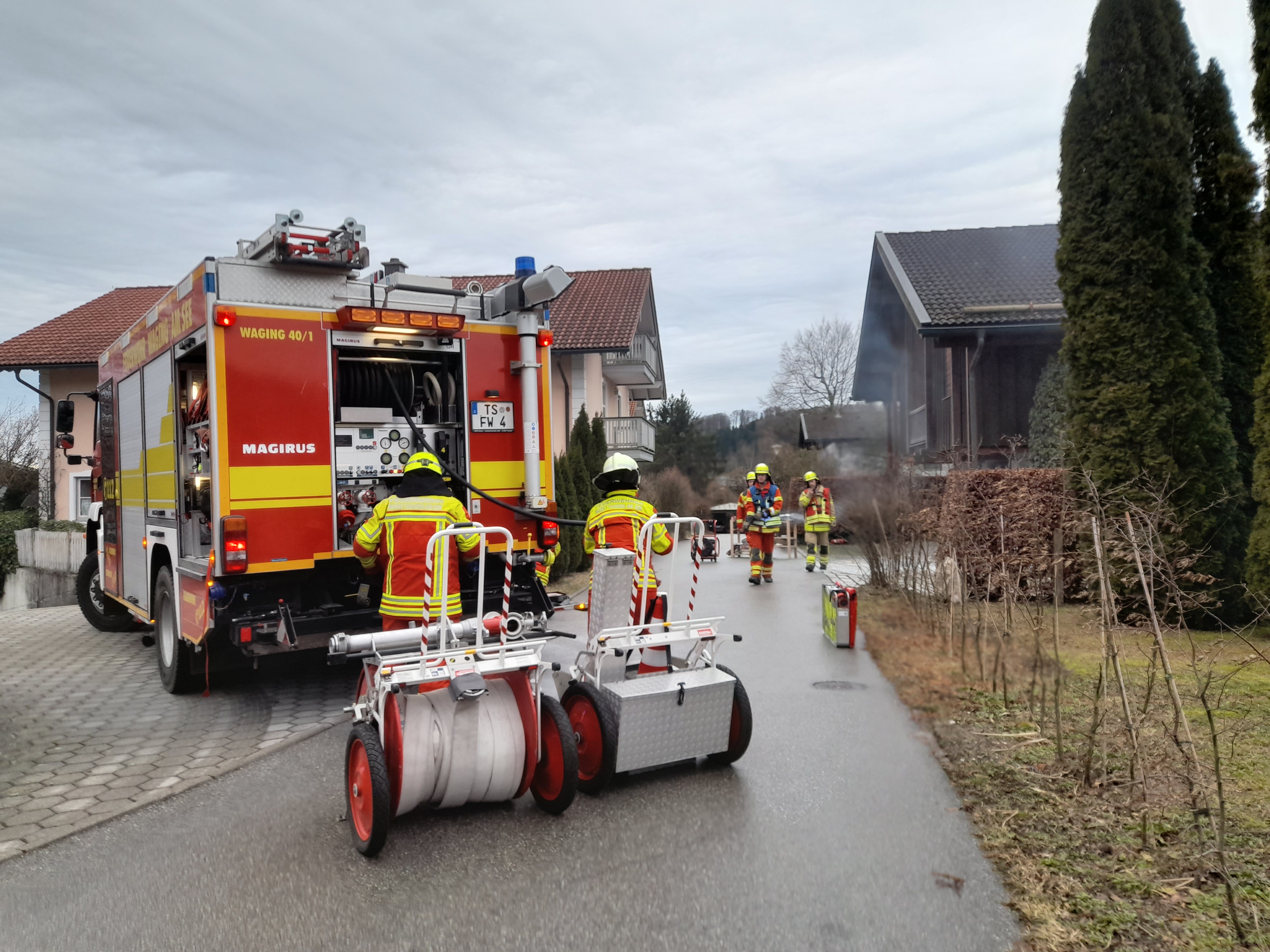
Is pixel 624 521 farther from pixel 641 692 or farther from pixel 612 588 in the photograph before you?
pixel 641 692

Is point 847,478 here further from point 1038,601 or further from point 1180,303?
point 1038,601

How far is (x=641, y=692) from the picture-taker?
495 cm

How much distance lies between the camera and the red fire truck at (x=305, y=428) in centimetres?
653

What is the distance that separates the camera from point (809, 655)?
8.96 meters

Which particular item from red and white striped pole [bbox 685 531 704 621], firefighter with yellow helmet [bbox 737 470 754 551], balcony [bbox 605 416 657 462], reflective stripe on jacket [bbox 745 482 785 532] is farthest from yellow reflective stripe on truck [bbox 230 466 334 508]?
balcony [bbox 605 416 657 462]

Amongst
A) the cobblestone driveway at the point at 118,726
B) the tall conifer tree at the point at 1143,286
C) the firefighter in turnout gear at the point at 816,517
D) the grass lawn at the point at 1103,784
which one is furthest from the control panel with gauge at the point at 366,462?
the firefighter in turnout gear at the point at 816,517

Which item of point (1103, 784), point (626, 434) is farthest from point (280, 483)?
point (626, 434)

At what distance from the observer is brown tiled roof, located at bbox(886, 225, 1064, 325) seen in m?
18.8

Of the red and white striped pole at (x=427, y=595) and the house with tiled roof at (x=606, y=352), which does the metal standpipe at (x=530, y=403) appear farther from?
the house with tiled roof at (x=606, y=352)

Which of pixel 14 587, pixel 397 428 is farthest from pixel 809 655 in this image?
pixel 14 587

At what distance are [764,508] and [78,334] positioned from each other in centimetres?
2226

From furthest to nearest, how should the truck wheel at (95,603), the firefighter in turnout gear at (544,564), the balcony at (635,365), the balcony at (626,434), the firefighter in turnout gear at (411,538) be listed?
the balcony at (626,434), the balcony at (635,365), the truck wheel at (95,603), the firefighter in turnout gear at (544,564), the firefighter in turnout gear at (411,538)

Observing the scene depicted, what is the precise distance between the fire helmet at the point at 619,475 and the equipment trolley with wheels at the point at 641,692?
62 centimetres

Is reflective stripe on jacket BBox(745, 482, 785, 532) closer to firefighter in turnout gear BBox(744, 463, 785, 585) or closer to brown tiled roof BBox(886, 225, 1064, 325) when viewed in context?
firefighter in turnout gear BBox(744, 463, 785, 585)
